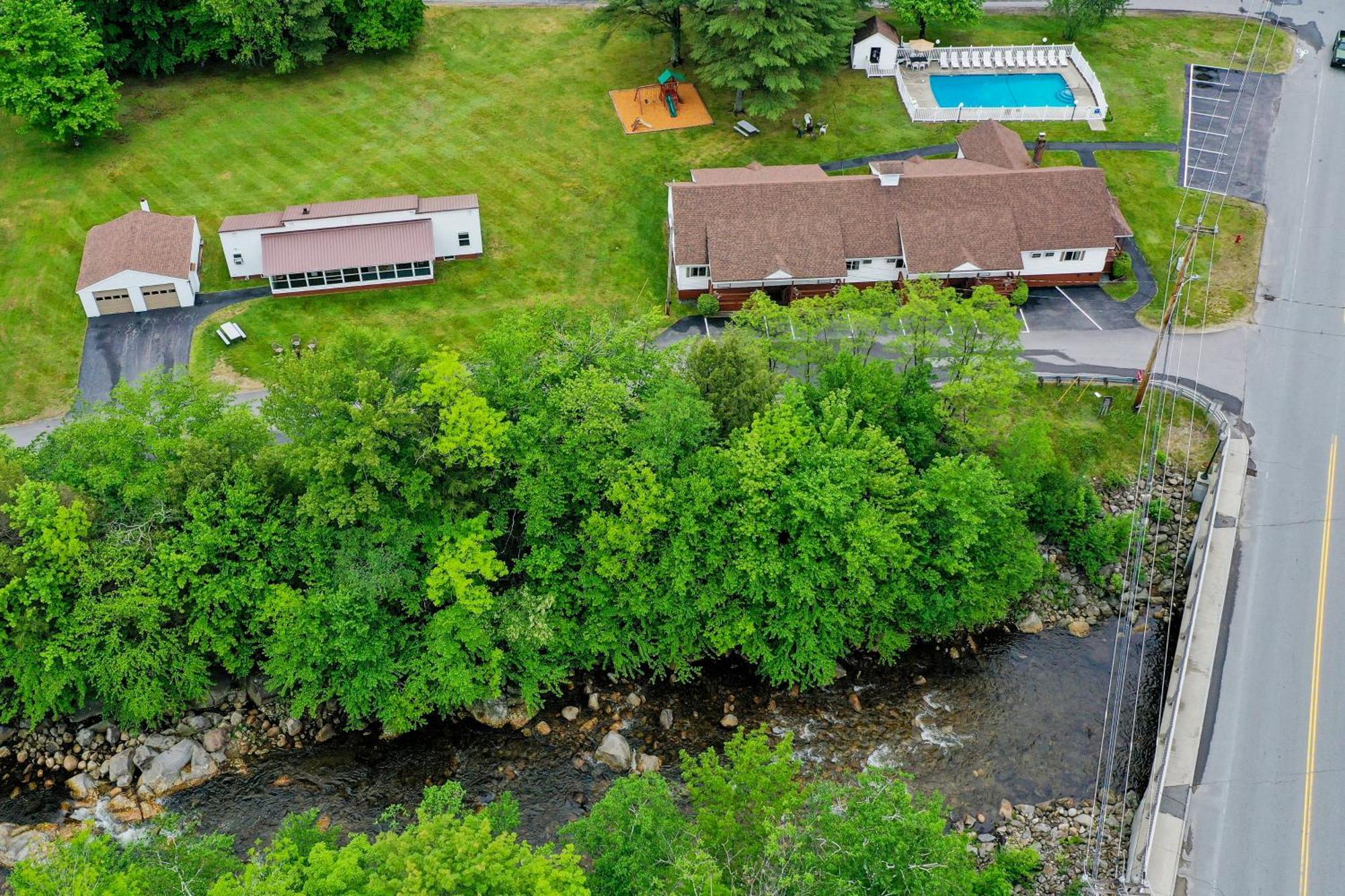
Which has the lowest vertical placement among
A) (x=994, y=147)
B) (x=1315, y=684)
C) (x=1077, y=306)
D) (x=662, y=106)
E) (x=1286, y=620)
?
(x=1315, y=684)

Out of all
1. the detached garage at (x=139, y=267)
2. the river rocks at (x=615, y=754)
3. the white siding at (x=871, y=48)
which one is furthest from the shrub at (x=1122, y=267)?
the detached garage at (x=139, y=267)

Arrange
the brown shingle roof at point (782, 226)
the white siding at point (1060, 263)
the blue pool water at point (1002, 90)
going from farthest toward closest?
the blue pool water at point (1002, 90) → the white siding at point (1060, 263) → the brown shingle roof at point (782, 226)

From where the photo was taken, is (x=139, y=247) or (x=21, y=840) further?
(x=139, y=247)

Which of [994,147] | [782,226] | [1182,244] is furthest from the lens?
[994,147]

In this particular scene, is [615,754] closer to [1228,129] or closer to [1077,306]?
[1077,306]

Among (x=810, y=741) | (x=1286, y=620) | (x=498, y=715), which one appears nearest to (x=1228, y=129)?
(x=1286, y=620)

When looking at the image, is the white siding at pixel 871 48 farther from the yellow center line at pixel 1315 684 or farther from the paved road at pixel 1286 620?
the yellow center line at pixel 1315 684

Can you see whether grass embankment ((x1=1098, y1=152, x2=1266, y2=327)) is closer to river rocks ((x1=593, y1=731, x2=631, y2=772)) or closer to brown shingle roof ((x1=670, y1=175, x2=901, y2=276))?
brown shingle roof ((x1=670, y1=175, x2=901, y2=276))
